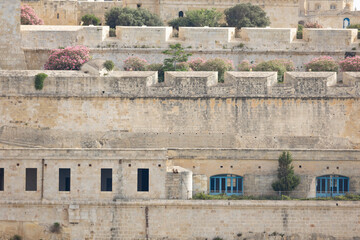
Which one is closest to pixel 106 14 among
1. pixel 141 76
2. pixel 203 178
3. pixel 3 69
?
pixel 3 69

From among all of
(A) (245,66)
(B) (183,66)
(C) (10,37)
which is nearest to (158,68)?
(B) (183,66)

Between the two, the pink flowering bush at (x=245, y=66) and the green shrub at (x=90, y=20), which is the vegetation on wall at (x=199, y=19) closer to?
the green shrub at (x=90, y=20)

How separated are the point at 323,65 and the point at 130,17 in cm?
1227

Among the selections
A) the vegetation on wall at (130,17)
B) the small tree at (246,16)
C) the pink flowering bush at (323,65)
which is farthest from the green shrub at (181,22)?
the pink flowering bush at (323,65)

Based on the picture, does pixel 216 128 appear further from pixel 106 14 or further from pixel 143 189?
pixel 106 14

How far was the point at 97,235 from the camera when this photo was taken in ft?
122

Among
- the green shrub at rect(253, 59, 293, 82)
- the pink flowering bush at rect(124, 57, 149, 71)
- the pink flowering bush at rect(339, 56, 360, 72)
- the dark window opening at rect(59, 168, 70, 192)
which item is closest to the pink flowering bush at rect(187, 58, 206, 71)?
the pink flowering bush at rect(124, 57, 149, 71)

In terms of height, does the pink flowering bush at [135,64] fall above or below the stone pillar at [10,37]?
below

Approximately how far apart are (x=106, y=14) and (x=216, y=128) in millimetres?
16201

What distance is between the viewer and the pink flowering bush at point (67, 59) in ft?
145

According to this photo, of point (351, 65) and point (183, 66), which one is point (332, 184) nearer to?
point (351, 65)

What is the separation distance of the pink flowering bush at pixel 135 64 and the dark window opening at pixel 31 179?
9023 millimetres

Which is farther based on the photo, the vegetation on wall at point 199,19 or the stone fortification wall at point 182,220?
the vegetation on wall at point 199,19

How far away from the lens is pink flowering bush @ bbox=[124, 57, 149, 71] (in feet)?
150
